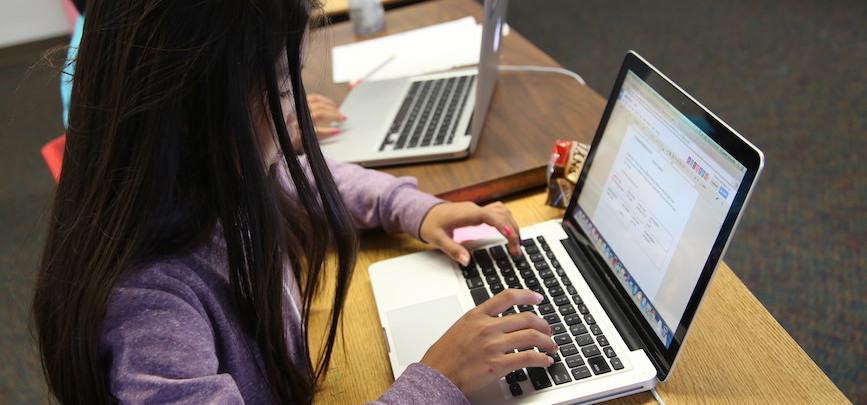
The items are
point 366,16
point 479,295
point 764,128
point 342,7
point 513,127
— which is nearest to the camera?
point 479,295

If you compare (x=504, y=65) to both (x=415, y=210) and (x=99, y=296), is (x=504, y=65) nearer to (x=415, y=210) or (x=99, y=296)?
(x=415, y=210)

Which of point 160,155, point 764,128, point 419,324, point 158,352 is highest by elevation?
point 160,155

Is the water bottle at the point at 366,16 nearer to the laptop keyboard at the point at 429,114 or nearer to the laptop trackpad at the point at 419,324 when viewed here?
the laptop keyboard at the point at 429,114

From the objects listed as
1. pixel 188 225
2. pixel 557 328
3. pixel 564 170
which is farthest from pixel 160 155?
pixel 564 170

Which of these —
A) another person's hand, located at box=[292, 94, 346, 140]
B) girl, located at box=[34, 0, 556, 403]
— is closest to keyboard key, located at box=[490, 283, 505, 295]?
girl, located at box=[34, 0, 556, 403]

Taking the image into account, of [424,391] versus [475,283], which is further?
[475,283]

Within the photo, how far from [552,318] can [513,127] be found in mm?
474

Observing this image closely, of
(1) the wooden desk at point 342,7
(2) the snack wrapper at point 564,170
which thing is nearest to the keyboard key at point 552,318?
(2) the snack wrapper at point 564,170

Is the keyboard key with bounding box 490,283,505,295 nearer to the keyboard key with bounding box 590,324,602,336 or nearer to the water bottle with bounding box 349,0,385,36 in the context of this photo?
the keyboard key with bounding box 590,324,602,336

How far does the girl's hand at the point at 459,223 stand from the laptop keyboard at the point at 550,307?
0.06 feet

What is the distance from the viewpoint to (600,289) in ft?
2.43

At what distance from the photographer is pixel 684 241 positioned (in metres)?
0.62

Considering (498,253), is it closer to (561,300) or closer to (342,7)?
(561,300)

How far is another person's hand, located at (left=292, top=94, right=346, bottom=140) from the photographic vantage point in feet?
3.77
